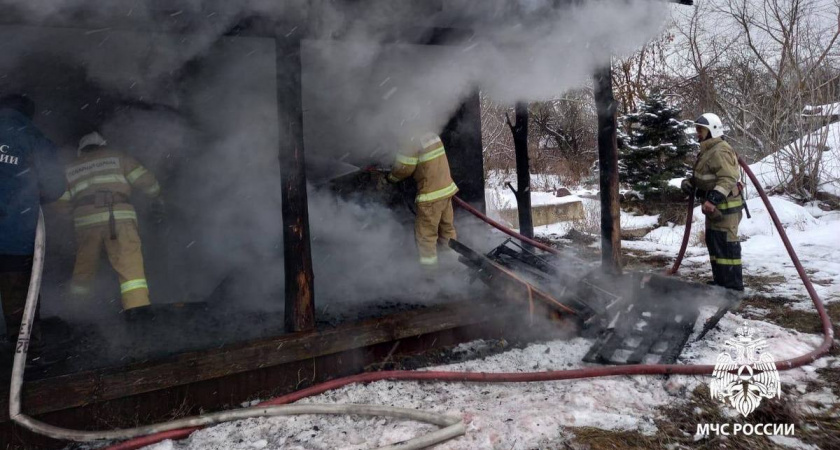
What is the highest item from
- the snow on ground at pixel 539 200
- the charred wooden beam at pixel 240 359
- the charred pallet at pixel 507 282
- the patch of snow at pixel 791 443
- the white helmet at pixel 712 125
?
the white helmet at pixel 712 125

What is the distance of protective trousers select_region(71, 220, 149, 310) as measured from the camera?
377 cm

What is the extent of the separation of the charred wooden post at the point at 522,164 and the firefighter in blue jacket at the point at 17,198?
5.03m

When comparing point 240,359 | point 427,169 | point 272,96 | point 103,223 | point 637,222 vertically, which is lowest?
point 637,222

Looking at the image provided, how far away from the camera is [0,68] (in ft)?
14.3

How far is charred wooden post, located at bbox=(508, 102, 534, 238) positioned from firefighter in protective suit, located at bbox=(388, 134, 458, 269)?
1660mm

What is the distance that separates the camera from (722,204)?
4.95 meters

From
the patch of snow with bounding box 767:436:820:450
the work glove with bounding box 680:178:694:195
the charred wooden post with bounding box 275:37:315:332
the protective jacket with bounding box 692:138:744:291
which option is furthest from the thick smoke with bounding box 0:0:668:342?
the patch of snow with bounding box 767:436:820:450

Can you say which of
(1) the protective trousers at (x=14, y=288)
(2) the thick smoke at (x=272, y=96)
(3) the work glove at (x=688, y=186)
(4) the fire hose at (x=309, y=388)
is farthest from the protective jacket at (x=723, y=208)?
(1) the protective trousers at (x=14, y=288)

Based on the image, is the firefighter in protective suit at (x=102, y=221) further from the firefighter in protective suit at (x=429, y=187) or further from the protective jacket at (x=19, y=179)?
the firefighter in protective suit at (x=429, y=187)

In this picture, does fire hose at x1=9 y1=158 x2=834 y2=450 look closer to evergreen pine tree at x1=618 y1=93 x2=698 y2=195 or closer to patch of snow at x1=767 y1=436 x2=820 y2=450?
patch of snow at x1=767 y1=436 x2=820 y2=450

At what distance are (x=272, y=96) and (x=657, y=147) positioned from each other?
9.73m

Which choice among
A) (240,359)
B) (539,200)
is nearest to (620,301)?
(240,359)

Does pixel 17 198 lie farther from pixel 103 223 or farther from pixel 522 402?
pixel 522 402

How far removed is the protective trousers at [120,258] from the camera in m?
3.77
